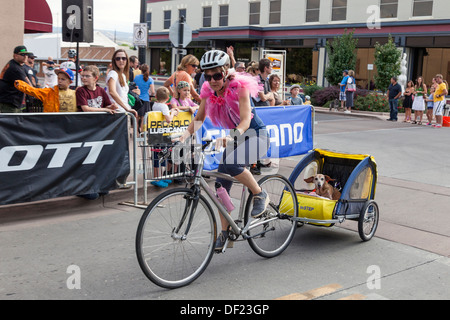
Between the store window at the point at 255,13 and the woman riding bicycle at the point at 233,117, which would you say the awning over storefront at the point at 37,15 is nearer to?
the woman riding bicycle at the point at 233,117

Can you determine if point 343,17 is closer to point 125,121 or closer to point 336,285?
point 125,121

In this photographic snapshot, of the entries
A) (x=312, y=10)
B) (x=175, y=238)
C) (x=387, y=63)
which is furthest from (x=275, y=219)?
(x=312, y=10)

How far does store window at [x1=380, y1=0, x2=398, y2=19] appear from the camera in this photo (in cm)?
3262

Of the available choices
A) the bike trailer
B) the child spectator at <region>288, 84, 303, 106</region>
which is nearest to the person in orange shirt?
the child spectator at <region>288, 84, 303, 106</region>

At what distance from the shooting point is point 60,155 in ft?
21.4

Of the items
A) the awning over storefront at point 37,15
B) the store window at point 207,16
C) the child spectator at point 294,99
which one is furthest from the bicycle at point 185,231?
the store window at point 207,16

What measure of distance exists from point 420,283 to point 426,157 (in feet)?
26.8

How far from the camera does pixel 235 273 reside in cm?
480

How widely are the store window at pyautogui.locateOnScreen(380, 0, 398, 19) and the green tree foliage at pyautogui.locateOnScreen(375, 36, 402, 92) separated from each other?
711 centimetres

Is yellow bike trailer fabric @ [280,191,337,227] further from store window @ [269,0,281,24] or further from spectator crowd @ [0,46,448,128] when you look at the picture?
store window @ [269,0,281,24]

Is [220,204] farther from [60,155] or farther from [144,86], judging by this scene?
[144,86]

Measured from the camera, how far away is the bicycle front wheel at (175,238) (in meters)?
4.14

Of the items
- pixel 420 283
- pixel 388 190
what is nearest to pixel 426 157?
pixel 388 190

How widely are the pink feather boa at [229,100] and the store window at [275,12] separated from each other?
3631 cm
